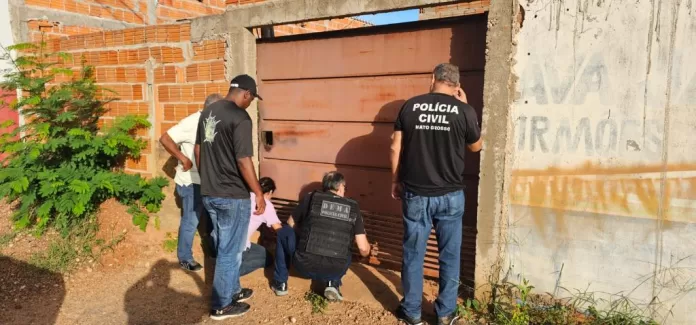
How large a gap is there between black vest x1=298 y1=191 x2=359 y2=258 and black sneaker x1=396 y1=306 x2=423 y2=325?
0.56m

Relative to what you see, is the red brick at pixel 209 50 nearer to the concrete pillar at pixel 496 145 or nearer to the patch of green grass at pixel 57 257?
the patch of green grass at pixel 57 257

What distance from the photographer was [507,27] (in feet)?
10.0

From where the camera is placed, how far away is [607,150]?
113 inches

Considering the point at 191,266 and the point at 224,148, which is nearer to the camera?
the point at 224,148

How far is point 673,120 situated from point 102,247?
4.89 metres

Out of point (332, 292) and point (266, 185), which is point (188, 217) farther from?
point (332, 292)

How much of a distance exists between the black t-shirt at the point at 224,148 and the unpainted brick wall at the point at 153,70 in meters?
1.33

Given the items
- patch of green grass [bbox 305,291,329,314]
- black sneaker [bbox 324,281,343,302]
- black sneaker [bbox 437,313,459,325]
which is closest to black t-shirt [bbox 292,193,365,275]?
black sneaker [bbox 324,281,343,302]

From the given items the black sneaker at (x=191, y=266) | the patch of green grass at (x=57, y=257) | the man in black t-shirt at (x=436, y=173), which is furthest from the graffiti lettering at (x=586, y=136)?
the patch of green grass at (x=57, y=257)

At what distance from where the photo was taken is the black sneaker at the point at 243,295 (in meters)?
3.55

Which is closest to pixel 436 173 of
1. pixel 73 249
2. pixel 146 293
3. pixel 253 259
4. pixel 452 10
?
pixel 253 259

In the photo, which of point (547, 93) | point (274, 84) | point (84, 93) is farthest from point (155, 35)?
point (547, 93)

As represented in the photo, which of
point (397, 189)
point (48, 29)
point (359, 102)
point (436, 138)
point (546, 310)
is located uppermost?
point (48, 29)

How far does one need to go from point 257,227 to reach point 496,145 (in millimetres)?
2151
